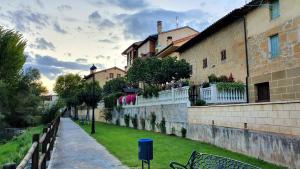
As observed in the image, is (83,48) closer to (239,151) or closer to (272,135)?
(239,151)

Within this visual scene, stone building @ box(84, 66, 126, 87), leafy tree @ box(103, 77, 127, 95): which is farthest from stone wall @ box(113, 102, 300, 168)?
stone building @ box(84, 66, 126, 87)

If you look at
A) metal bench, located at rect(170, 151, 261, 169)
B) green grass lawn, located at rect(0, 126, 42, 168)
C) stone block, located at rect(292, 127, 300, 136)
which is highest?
stone block, located at rect(292, 127, 300, 136)

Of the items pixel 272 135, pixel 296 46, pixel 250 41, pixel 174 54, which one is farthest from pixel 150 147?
pixel 174 54

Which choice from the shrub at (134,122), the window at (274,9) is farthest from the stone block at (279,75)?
the shrub at (134,122)

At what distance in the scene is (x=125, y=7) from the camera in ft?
54.3

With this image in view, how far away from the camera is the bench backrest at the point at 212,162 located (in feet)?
15.9

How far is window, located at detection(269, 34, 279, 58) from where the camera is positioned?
17531 mm

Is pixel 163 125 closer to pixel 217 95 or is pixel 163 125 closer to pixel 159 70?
pixel 217 95

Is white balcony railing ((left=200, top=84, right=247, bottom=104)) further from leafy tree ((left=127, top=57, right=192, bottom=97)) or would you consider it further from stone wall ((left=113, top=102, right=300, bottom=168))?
leafy tree ((left=127, top=57, right=192, bottom=97))

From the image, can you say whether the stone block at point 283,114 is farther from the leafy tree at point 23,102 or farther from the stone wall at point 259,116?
the leafy tree at point 23,102

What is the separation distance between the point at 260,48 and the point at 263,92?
2413 millimetres

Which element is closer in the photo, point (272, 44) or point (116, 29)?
point (272, 44)

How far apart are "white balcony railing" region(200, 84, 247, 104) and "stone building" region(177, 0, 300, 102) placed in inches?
58.6

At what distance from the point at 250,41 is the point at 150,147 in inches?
533
